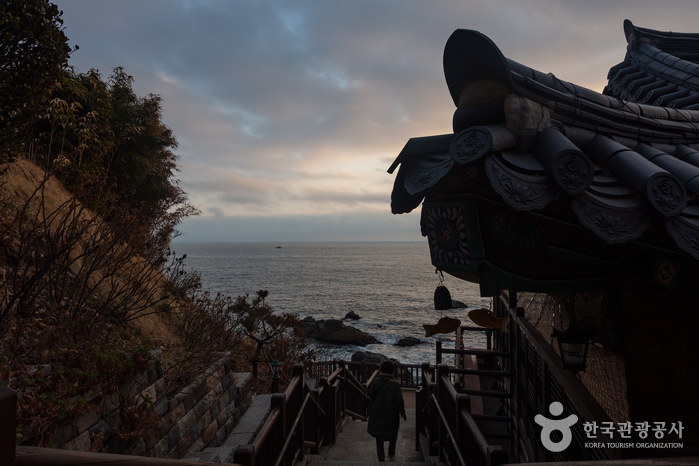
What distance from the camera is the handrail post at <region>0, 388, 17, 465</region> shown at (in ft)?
3.20

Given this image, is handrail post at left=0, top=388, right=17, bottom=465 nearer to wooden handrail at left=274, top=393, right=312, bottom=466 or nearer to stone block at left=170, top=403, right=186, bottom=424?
wooden handrail at left=274, top=393, right=312, bottom=466

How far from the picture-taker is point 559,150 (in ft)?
8.58

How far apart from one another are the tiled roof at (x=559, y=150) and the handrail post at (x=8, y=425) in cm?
250

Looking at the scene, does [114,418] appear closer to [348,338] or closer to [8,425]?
[8,425]

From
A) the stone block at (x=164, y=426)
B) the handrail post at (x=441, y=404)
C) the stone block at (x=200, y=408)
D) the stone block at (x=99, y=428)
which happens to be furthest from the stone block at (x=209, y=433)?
the handrail post at (x=441, y=404)

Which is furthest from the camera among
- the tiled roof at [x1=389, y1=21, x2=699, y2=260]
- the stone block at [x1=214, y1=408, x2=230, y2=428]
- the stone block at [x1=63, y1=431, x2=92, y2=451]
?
the stone block at [x1=214, y1=408, x2=230, y2=428]

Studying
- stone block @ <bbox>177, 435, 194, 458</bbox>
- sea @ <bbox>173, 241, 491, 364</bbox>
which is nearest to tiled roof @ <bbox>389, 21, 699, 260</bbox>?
stone block @ <bbox>177, 435, 194, 458</bbox>

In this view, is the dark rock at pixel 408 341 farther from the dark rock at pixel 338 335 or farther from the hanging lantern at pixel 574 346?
the hanging lantern at pixel 574 346

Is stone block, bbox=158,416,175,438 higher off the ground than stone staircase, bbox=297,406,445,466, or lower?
higher

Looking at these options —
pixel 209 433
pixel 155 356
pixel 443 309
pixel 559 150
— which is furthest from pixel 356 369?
pixel 559 150

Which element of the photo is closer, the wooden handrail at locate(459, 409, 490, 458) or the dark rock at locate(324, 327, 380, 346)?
the wooden handrail at locate(459, 409, 490, 458)

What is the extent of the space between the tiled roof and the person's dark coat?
13.0ft

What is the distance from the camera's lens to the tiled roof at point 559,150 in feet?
8.41

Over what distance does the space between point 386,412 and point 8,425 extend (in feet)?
19.7
